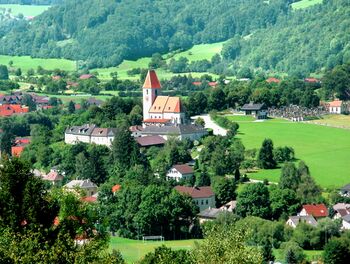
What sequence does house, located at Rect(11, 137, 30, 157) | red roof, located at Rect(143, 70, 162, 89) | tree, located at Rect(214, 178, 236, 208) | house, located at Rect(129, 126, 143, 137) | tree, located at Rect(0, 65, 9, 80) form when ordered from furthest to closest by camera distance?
→ tree, located at Rect(0, 65, 9, 80) < red roof, located at Rect(143, 70, 162, 89) < house, located at Rect(11, 137, 30, 157) < house, located at Rect(129, 126, 143, 137) < tree, located at Rect(214, 178, 236, 208)

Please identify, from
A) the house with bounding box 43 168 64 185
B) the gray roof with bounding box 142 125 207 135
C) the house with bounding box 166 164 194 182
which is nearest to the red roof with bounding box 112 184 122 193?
the house with bounding box 166 164 194 182

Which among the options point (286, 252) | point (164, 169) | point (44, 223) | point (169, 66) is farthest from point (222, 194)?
point (169, 66)

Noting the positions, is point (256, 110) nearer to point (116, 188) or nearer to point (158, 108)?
point (158, 108)

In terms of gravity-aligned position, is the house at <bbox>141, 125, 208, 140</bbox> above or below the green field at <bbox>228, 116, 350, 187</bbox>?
above

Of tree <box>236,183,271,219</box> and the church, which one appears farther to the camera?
the church

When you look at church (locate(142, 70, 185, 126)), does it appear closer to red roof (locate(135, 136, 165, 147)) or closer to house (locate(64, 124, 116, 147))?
red roof (locate(135, 136, 165, 147))

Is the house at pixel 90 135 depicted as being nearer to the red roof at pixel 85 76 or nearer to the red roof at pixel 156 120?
the red roof at pixel 156 120

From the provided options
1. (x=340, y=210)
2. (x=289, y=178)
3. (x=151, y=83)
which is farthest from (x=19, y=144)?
(x=340, y=210)
